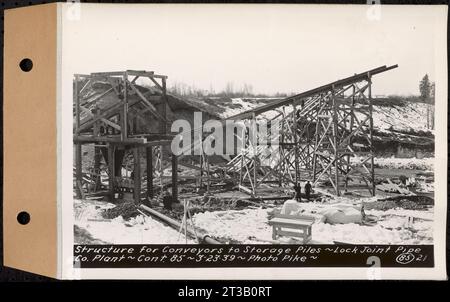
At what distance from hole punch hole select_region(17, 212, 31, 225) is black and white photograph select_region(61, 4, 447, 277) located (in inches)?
7.0

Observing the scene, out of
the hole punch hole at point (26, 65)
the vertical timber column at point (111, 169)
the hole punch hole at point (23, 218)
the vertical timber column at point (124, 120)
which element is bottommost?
the hole punch hole at point (23, 218)

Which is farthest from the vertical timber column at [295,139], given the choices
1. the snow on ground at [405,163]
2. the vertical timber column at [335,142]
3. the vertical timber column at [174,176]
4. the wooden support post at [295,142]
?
the vertical timber column at [174,176]

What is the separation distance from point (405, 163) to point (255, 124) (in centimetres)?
56

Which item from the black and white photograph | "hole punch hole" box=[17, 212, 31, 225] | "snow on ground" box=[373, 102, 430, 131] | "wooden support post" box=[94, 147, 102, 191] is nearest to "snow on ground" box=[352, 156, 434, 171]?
the black and white photograph

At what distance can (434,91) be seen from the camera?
6.60 feet

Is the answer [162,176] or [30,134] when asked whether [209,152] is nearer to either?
[162,176]

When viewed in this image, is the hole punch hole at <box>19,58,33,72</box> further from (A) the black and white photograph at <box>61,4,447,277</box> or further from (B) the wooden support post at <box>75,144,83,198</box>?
(B) the wooden support post at <box>75,144,83,198</box>

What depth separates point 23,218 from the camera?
204cm

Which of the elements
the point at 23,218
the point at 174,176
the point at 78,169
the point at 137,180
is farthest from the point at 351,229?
the point at 23,218

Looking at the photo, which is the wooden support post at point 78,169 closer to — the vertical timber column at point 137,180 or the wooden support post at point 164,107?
the vertical timber column at point 137,180

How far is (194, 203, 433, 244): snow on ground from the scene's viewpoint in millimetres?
2033

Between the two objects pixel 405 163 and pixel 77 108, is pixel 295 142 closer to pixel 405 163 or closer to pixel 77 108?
pixel 405 163

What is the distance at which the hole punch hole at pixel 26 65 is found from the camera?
202 centimetres

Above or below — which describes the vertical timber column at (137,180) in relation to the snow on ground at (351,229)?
above
